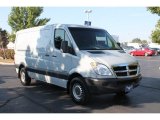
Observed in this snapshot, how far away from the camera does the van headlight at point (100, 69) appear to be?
7.71 meters

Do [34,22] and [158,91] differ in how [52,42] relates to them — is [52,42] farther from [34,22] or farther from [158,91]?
[34,22]

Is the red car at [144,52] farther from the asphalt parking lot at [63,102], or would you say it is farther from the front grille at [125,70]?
the front grille at [125,70]

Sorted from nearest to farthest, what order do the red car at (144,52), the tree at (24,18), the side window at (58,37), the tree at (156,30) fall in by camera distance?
the side window at (58,37) → the tree at (156,30) → the tree at (24,18) → the red car at (144,52)

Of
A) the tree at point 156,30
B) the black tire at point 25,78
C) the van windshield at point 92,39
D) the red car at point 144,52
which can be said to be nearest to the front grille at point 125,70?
the van windshield at point 92,39

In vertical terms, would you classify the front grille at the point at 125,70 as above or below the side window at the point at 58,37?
below

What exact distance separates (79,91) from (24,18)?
31588mm

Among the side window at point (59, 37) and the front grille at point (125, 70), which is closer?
the front grille at point (125, 70)

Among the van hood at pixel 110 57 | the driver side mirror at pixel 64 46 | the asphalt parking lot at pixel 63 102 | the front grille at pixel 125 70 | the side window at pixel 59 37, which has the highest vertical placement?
the side window at pixel 59 37

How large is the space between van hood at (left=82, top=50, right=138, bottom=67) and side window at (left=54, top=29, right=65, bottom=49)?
3.79ft

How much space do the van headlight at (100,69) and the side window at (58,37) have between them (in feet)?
5.68

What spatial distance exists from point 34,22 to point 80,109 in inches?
1239

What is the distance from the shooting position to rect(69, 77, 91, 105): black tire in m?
7.93

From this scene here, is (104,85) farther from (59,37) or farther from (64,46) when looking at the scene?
(59,37)
